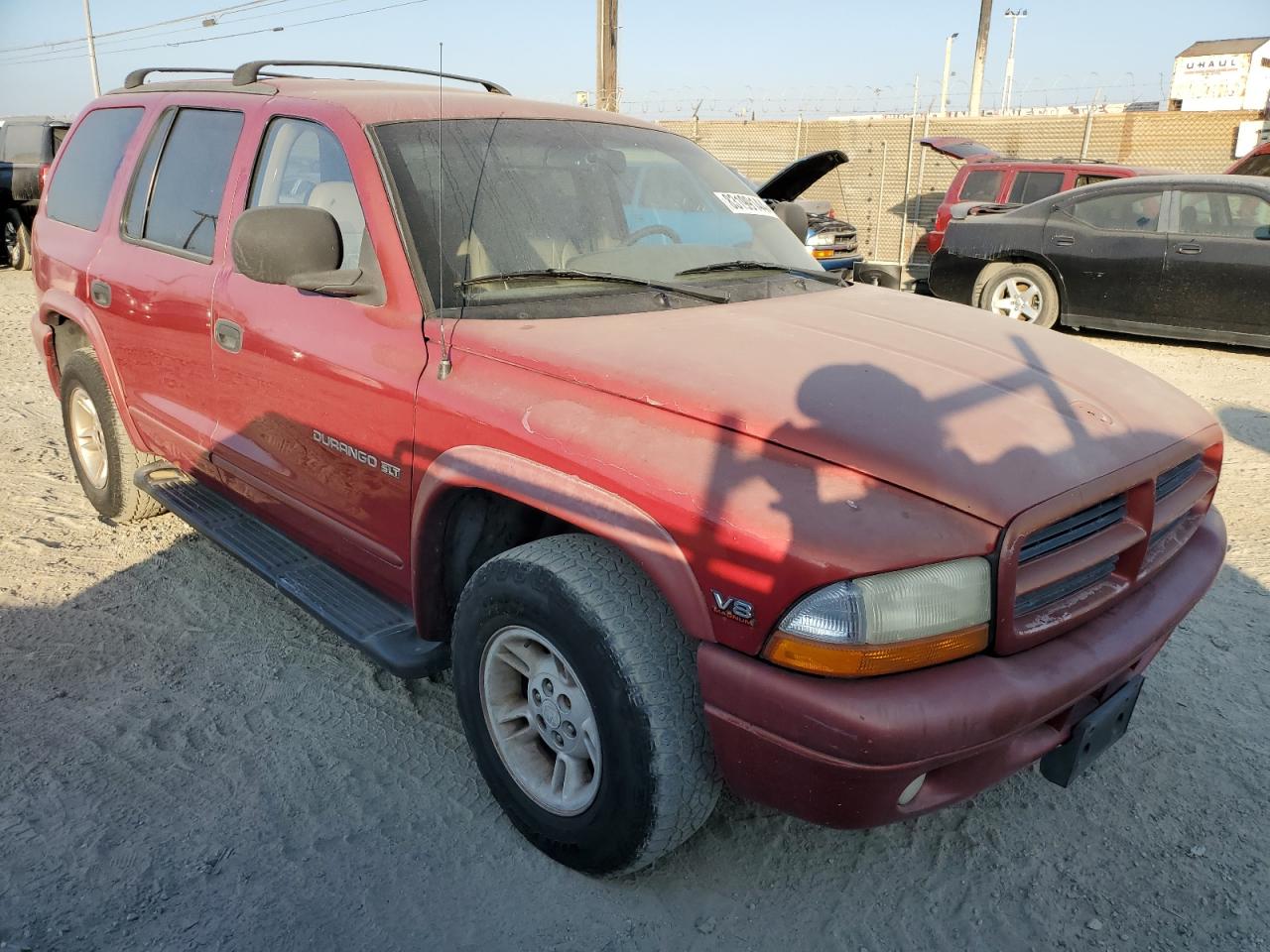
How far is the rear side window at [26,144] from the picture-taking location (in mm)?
13594

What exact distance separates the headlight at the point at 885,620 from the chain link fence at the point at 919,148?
13.5 metres

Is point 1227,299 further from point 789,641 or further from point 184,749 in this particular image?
point 184,749

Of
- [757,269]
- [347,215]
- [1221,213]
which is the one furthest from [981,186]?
[347,215]

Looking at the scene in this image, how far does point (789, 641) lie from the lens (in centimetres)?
189

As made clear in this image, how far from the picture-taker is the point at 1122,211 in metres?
8.90

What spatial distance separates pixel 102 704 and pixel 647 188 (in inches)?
100

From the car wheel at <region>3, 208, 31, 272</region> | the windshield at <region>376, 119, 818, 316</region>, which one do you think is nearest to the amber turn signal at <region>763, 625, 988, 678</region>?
the windshield at <region>376, 119, 818, 316</region>

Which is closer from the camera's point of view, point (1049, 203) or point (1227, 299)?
point (1227, 299)

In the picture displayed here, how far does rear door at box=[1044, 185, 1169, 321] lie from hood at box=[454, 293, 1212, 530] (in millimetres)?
6706

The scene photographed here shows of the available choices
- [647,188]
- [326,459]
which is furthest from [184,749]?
[647,188]

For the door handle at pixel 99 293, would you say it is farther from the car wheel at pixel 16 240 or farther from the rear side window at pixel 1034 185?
the car wheel at pixel 16 240

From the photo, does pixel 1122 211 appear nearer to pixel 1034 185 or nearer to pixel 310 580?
pixel 1034 185

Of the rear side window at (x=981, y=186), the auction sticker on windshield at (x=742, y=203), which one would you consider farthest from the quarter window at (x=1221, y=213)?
the auction sticker on windshield at (x=742, y=203)

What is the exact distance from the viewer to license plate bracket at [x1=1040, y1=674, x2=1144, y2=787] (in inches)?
85.0
